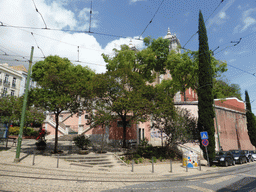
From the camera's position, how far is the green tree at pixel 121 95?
51.4ft

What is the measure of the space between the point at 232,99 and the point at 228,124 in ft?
28.9

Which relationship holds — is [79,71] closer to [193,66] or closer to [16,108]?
[16,108]

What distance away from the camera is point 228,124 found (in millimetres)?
28141

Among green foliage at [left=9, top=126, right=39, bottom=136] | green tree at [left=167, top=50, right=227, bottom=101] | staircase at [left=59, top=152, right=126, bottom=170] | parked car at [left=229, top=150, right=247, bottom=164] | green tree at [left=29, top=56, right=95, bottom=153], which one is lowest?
parked car at [left=229, top=150, right=247, bottom=164]

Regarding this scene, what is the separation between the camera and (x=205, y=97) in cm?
1767

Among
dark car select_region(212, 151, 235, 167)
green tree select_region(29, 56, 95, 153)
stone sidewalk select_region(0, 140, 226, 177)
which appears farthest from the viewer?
dark car select_region(212, 151, 235, 167)

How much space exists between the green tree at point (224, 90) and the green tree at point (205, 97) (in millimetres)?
19494

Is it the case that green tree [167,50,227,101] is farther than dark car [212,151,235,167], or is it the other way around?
green tree [167,50,227,101]

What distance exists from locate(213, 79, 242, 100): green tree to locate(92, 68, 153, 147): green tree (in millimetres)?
24187

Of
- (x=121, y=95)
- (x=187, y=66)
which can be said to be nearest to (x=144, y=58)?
(x=187, y=66)

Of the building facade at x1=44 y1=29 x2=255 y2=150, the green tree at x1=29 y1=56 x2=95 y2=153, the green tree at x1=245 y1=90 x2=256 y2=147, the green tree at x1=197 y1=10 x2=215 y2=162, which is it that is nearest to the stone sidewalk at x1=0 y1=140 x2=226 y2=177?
the green tree at x1=29 y1=56 x2=95 y2=153

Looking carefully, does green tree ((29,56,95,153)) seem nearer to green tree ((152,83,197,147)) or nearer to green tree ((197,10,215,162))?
green tree ((152,83,197,147))

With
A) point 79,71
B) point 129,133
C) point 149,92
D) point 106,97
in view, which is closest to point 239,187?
point 149,92

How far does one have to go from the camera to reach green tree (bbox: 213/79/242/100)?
3836 cm
